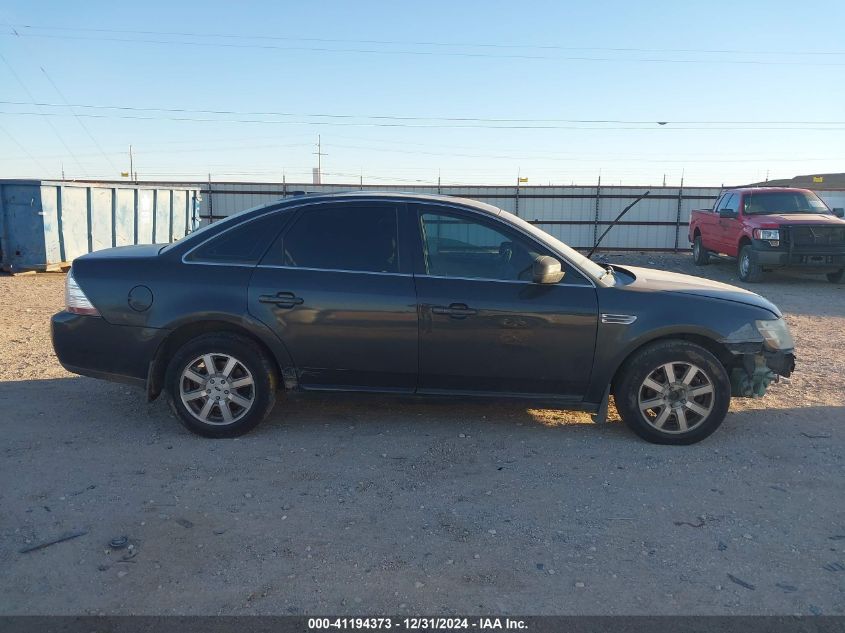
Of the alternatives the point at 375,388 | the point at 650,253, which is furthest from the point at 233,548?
the point at 650,253

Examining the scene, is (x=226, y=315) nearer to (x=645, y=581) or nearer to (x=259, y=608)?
(x=259, y=608)

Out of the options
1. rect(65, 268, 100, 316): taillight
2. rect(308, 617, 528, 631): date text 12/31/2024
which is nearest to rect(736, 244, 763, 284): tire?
rect(65, 268, 100, 316): taillight

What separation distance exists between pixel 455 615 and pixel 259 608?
81 centimetres

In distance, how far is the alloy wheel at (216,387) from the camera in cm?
462

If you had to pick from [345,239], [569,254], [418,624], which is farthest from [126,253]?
[418,624]

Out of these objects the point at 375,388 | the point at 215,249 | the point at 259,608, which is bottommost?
the point at 259,608

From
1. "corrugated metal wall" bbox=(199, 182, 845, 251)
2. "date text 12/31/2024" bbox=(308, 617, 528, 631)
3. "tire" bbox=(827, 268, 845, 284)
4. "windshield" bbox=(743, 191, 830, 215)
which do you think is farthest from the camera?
"corrugated metal wall" bbox=(199, 182, 845, 251)

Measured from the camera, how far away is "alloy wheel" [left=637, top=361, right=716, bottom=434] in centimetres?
459

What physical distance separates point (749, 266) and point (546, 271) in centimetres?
1133

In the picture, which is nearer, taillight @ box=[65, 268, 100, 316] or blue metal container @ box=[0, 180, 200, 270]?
taillight @ box=[65, 268, 100, 316]

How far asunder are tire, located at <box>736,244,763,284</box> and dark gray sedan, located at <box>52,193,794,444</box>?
1013cm

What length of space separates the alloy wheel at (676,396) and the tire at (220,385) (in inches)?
102

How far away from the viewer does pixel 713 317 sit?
460 centimetres

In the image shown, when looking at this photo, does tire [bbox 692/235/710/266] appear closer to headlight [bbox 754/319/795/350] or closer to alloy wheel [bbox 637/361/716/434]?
headlight [bbox 754/319/795/350]
